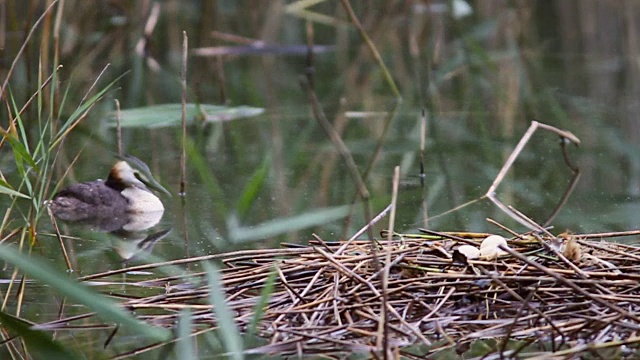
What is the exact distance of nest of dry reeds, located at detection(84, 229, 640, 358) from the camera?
1604 millimetres

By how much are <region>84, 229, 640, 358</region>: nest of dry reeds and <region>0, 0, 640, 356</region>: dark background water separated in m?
0.12

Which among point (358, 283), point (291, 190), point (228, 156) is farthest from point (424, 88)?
point (358, 283)

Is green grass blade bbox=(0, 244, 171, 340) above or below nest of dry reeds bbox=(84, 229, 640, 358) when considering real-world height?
above

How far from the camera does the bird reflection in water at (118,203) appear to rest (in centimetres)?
270

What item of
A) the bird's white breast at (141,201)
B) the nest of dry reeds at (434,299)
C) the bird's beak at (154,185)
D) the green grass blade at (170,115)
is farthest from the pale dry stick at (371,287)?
the green grass blade at (170,115)

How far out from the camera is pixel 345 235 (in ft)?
7.99

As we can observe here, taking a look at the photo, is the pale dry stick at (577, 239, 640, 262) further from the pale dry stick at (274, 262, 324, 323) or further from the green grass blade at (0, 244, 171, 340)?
the green grass blade at (0, 244, 171, 340)

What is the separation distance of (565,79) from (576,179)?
2165mm

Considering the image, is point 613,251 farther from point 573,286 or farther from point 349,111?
point 349,111

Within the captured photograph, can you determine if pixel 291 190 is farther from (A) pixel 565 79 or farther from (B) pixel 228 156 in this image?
(A) pixel 565 79

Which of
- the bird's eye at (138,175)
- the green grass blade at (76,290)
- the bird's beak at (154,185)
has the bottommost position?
the bird's beak at (154,185)

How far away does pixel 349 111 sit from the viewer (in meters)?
4.33

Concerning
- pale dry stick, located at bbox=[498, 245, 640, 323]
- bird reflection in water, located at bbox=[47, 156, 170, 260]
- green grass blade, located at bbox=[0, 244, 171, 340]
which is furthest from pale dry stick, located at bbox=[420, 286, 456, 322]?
bird reflection in water, located at bbox=[47, 156, 170, 260]

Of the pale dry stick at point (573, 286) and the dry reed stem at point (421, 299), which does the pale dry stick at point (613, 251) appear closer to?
the dry reed stem at point (421, 299)
